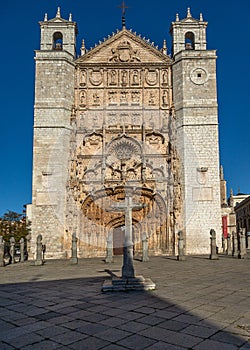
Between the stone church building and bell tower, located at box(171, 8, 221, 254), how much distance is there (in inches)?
2.3

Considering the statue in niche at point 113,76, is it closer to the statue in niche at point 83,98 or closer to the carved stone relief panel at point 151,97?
the statue in niche at point 83,98

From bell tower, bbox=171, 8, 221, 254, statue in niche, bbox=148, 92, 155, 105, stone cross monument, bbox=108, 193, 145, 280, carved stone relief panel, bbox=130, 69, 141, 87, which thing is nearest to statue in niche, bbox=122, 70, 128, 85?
carved stone relief panel, bbox=130, 69, 141, 87

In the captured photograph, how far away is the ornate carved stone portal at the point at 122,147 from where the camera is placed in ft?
59.4

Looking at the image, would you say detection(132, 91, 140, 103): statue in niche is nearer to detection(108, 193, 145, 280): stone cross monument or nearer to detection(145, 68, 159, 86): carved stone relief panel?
detection(145, 68, 159, 86): carved stone relief panel

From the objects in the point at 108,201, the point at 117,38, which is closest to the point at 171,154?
the point at 108,201

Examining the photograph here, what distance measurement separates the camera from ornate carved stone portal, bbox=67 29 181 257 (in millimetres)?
18094

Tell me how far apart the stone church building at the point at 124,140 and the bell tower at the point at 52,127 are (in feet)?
0.19

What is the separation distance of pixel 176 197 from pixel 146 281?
35.8 feet

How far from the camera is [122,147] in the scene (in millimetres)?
19391

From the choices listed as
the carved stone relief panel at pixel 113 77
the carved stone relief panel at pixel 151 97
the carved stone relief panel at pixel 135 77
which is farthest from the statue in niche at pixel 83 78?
the carved stone relief panel at pixel 151 97

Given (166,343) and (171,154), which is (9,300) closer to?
(166,343)

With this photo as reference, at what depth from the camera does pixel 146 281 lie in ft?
23.3

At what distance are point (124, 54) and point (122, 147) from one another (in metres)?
6.26

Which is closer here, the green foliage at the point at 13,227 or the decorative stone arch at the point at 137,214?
the decorative stone arch at the point at 137,214
